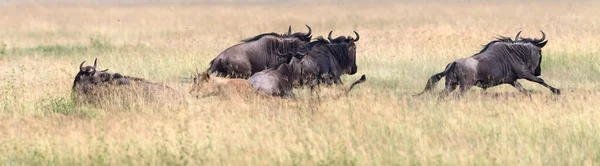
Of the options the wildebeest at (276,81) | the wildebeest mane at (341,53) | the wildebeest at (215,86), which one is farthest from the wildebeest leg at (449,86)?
the wildebeest at (215,86)

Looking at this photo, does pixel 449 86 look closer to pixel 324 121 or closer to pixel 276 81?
pixel 276 81

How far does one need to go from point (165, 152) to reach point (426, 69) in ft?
28.4

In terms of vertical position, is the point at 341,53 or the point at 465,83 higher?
the point at 341,53

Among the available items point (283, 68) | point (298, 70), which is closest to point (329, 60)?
point (298, 70)

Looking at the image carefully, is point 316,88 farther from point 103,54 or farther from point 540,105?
point 103,54

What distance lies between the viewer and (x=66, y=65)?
1593cm

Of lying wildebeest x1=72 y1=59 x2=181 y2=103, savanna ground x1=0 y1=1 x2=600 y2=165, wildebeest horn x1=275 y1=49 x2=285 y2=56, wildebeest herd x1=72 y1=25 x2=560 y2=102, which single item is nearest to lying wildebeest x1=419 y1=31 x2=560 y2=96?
wildebeest herd x1=72 y1=25 x2=560 y2=102

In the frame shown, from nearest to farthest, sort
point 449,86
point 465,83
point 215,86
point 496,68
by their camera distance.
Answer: point 215,86
point 465,83
point 449,86
point 496,68

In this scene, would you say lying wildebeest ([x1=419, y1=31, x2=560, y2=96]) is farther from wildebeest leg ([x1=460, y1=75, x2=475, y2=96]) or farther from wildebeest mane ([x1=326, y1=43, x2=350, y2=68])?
wildebeest mane ([x1=326, y1=43, x2=350, y2=68])

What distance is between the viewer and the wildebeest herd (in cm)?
1030

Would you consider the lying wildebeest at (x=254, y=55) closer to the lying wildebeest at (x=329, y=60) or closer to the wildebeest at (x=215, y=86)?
the lying wildebeest at (x=329, y=60)

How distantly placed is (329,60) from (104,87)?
12.9 ft

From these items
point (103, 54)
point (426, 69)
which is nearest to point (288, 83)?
point (426, 69)

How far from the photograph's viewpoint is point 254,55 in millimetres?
13180
